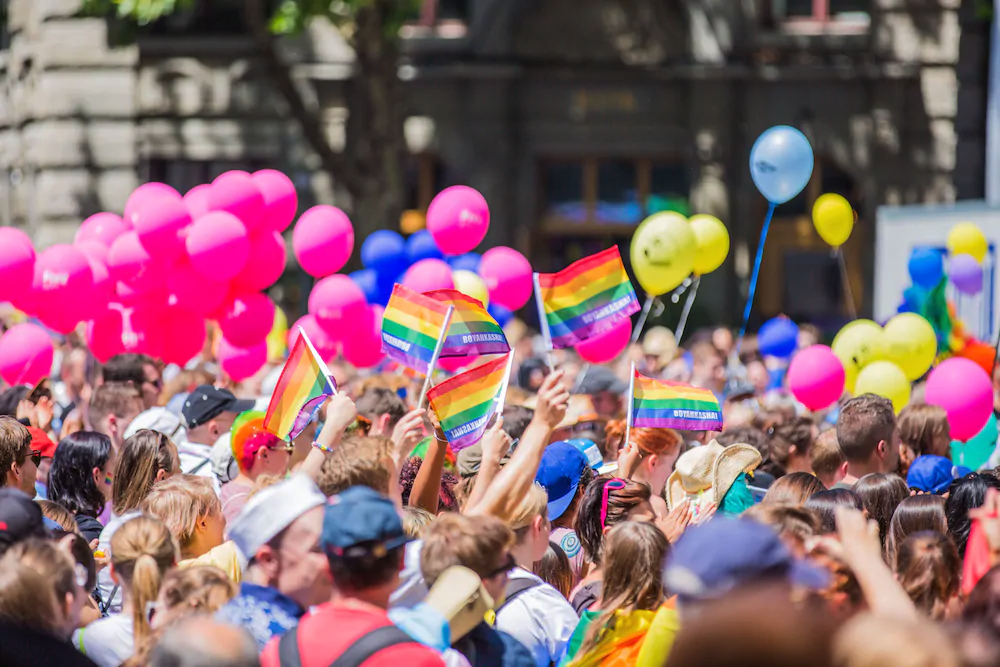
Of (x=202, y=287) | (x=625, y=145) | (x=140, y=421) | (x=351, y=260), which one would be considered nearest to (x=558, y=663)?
(x=140, y=421)

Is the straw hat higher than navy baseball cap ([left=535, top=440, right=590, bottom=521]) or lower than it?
lower

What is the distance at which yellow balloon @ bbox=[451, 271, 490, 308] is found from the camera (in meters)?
8.59

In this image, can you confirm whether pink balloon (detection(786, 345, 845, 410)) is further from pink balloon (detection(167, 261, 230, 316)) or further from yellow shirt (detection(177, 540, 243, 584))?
yellow shirt (detection(177, 540, 243, 584))

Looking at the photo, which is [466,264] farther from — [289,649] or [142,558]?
[289,649]

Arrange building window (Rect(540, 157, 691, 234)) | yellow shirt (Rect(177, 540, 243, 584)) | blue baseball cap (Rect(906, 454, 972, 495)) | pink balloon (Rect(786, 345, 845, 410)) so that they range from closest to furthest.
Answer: yellow shirt (Rect(177, 540, 243, 584)) < blue baseball cap (Rect(906, 454, 972, 495)) < pink balloon (Rect(786, 345, 845, 410)) < building window (Rect(540, 157, 691, 234))

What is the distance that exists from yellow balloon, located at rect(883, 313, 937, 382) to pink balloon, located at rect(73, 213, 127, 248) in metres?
4.92

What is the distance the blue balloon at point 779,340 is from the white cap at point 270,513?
772cm

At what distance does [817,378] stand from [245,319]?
3.50 m

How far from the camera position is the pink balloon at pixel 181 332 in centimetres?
830

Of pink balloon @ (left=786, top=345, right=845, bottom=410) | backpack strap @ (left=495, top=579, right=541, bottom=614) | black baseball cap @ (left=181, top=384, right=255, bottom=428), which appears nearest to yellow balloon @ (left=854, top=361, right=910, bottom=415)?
pink balloon @ (left=786, top=345, right=845, bottom=410)

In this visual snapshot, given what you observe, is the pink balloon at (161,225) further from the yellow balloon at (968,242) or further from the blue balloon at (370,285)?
the yellow balloon at (968,242)

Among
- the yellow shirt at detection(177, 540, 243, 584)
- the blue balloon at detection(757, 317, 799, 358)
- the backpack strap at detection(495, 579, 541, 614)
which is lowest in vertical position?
the blue balloon at detection(757, 317, 799, 358)

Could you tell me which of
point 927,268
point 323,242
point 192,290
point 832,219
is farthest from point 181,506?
point 927,268

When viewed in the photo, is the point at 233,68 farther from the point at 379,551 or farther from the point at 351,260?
the point at 379,551
